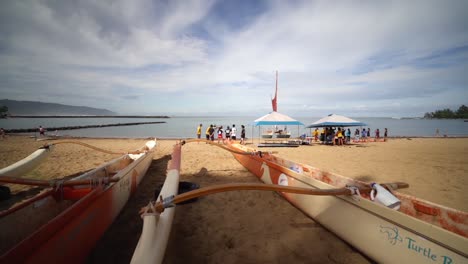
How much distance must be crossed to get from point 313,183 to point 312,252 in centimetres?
93

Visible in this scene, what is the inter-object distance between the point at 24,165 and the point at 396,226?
6.52 m

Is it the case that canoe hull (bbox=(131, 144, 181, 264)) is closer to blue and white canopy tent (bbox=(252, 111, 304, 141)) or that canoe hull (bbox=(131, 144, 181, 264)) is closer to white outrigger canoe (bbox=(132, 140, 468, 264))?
white outrigger canoe (bbox=(132, 140, 468, 264))

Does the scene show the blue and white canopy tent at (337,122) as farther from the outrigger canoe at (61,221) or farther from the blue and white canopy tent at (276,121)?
the outrigger canoe at (61,221)

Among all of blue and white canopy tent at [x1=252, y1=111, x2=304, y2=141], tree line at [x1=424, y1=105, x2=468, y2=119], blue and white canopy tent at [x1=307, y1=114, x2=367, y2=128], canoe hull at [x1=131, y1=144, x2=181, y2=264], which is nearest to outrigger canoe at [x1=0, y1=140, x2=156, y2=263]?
canoe hull at [x1=131, y1=144, x2=181, y2=264]

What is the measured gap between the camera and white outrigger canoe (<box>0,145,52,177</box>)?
3831 millimetres

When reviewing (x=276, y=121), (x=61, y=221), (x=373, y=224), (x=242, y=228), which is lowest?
(x=242, y=228)

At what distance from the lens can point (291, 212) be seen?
3.35 meters

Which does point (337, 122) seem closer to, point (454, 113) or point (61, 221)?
point (61, 221)

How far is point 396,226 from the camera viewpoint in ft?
6.28

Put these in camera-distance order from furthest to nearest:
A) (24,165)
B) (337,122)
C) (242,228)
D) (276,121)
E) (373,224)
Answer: (337,122) < (276,121) < (24,165) < (242,228) < (373,224)

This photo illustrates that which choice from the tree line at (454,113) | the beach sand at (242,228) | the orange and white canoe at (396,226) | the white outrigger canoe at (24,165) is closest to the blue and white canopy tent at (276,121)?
the beach sand at (242,228)

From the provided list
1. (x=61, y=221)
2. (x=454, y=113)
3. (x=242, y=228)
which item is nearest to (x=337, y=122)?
(x=242, y=228)

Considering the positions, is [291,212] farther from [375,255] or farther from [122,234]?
[122,234]

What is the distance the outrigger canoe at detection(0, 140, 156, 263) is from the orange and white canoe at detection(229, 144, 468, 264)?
9.31ft
